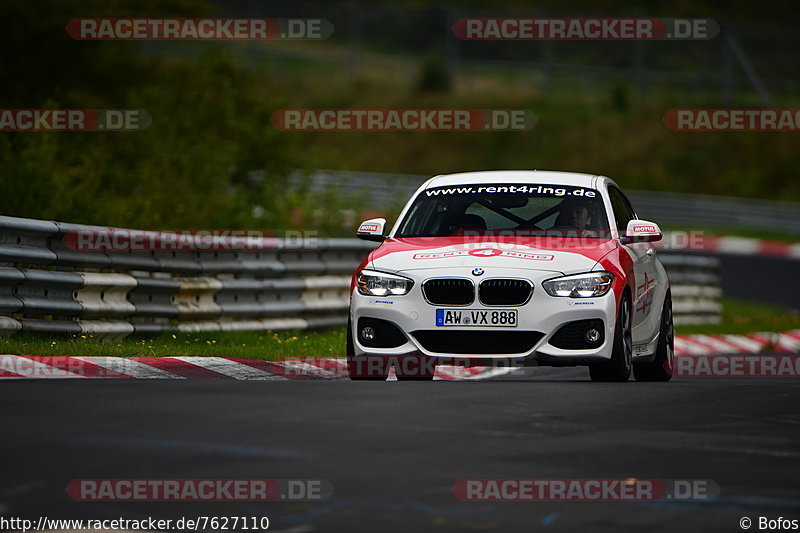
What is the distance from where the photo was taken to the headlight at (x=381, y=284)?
Answer: 36.7 feet

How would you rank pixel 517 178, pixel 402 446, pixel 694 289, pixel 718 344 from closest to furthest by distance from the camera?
pixel 402 446
pixel 517 178
pixel 718 344
pixel 694 289

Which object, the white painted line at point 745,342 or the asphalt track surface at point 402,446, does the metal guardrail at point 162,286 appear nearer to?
the asphalt track surface at point 402,446

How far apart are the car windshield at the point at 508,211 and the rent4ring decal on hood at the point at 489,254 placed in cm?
65

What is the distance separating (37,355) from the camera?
11305mm

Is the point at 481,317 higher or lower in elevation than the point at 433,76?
lower

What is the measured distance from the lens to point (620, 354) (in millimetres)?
11336

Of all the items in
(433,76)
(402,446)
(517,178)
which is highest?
(433,76)

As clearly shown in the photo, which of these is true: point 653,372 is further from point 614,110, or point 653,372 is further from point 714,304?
point 614,110

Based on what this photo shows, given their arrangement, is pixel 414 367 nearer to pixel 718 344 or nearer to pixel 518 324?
pixel 518 324

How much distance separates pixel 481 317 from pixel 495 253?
0.60 m

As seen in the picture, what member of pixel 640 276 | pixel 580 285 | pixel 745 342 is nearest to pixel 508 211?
pixel 640 276

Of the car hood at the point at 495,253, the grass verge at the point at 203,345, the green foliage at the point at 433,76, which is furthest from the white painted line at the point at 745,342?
the green foliage at the point at 433,76

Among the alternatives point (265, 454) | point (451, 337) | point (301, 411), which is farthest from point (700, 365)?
point (265, 454)

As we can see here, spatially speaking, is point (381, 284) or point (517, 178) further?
point (517, 178)
